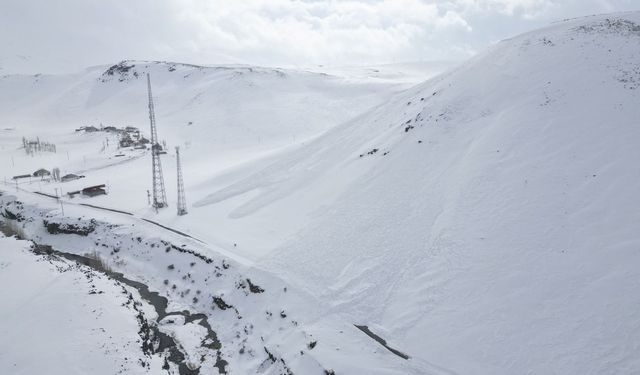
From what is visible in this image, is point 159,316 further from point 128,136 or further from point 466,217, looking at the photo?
point 128,136

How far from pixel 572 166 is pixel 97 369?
3143 cm

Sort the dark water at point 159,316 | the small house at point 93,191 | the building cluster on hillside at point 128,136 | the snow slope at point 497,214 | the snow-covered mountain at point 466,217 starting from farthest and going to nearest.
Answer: the building cluster on hillside at point 128,136, the small house at point 93,191, the dark water at point 159,316, the snow-covered mountain at point 466,217, the snow slope at point 497,214

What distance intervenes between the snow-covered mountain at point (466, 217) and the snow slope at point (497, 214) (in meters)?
0.11

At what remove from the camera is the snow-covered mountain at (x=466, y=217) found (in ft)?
68.8

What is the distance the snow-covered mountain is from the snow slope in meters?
0.11

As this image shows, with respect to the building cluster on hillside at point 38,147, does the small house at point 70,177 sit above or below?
above

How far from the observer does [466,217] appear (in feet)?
92.8

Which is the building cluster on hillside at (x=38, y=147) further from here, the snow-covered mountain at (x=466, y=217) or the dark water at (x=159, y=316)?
the dark water at (x=159, y=316)

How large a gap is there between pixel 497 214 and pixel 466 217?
1.92m

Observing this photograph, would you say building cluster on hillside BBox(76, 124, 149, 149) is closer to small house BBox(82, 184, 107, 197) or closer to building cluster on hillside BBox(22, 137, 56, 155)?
building cluster on hillside BBox(22, 137, 56, 155)

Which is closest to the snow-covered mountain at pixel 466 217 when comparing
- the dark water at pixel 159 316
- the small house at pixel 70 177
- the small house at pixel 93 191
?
the dark water at pixel 159 316

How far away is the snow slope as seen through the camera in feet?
67.7

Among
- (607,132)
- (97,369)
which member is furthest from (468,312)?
(97,369)

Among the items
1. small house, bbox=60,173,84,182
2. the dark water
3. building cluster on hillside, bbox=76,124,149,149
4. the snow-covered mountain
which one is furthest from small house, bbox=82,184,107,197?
building cluster on hillside, bbox=76,124,149,149
